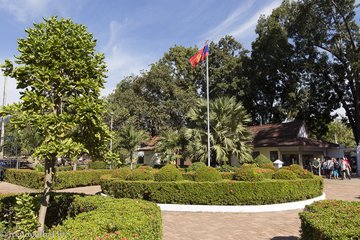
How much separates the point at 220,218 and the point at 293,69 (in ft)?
89.2

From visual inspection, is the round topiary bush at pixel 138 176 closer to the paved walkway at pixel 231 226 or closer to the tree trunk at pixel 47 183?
the paved walkway at pixel 231 226

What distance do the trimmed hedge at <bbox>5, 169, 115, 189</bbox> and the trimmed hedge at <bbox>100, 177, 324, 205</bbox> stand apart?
903cm

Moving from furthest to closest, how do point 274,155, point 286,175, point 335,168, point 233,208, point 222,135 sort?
point 274,155 → point 335,168 → point 222,135 → point 286,175 → point 233,208

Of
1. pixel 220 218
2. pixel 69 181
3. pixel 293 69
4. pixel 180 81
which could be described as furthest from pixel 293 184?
pixel 180 81

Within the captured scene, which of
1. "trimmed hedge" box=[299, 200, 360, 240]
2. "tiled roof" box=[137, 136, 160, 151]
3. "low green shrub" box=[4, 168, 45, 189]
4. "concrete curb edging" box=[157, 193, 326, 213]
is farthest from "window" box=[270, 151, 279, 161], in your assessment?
"trimmed hedge" box=[299, 200, 360, 240]

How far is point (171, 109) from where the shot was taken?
3594 centimetres

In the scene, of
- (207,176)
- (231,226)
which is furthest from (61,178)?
(231,226)

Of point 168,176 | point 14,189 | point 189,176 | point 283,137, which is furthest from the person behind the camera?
point 283,137

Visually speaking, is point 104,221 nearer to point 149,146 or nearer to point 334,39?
point 334,39

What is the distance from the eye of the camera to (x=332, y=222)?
17.1 ft

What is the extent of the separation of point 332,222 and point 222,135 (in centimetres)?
1605

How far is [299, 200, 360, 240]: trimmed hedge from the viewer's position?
4.61m

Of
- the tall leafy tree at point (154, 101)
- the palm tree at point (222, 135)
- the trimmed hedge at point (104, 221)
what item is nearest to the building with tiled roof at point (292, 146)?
the palm tree at point (222, 135)

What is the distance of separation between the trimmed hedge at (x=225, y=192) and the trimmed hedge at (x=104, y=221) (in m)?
4.95
